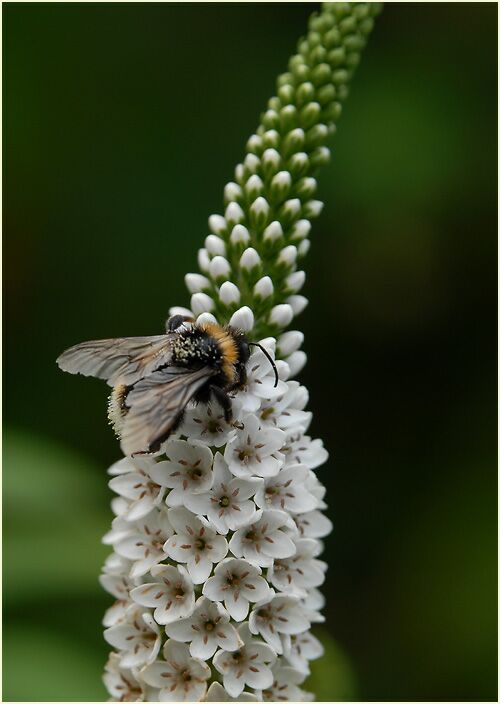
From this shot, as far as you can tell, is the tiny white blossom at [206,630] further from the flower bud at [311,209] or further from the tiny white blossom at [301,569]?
the flower bud at [311,209]

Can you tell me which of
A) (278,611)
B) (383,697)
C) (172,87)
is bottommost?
(383,697)

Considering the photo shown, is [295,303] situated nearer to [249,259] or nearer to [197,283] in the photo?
[249,259]

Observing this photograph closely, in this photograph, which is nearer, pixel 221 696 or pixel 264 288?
pixel 221 696

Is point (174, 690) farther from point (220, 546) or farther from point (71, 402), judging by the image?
point (71, 402)

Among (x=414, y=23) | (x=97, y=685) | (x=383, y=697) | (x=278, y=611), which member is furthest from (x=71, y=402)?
(x=414, y=23)

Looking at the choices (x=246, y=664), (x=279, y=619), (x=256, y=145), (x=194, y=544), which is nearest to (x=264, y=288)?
(x=256, y=145)

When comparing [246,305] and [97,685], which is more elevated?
[246,305]
